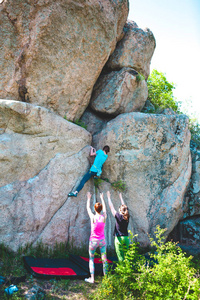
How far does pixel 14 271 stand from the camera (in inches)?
232

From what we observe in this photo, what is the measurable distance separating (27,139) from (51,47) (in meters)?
3.54

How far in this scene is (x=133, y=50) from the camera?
11328 millimetres

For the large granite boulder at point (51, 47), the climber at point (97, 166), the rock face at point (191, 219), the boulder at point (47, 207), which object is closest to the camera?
the boulder at point (47, 207)

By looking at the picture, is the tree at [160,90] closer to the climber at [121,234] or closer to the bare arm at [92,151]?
the bare arm at [92,151]

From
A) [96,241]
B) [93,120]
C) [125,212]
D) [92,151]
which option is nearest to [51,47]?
[93,120]

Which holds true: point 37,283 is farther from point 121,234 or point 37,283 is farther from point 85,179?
point 85,179

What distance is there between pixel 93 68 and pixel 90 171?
4.23m

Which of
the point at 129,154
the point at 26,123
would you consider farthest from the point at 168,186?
the point at 26,123

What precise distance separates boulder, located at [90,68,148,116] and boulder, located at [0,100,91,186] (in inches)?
98.6

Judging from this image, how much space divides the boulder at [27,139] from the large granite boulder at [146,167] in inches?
73.6

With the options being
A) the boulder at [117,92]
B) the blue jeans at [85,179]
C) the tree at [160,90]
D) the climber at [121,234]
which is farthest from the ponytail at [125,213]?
the tree at [160,90]

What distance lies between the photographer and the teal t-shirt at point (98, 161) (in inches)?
338

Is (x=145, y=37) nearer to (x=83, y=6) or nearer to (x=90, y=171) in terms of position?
(x=83, y=6)

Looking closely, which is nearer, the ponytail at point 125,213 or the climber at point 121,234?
the climber at point 121,234
